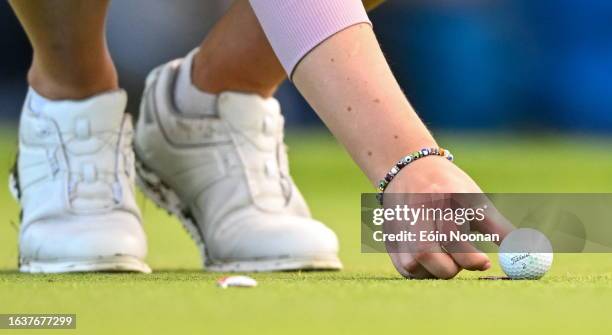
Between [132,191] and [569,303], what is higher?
[132,191]

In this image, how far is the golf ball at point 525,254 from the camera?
64.9 inches

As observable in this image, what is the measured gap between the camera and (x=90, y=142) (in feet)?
6.99

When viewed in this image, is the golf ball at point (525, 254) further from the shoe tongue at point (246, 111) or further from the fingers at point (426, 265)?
the shoe tongue at point (246, 111)

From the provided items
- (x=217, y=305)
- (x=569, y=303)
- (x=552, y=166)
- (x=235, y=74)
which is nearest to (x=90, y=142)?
(x=235, y=74)

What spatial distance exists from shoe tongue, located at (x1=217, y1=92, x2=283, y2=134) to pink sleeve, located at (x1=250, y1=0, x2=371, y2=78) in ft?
1.52

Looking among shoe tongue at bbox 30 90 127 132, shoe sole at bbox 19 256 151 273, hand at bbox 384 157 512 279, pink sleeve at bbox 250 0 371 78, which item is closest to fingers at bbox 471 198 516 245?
hand at bbox 384 157 512 279

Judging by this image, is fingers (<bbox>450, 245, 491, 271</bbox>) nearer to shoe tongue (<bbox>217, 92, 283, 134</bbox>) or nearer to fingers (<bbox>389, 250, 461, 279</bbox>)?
fingers (<bbox>389, 250, 461, 279</bbox>)

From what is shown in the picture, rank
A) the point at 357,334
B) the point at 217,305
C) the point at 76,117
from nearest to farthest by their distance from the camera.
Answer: the point at 357,334 < the point at 217,305 < the point at 76,117

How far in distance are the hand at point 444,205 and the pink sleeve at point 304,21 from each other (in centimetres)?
22

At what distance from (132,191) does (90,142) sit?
0.11 meters

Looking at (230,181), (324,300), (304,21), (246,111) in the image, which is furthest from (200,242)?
(324,300)

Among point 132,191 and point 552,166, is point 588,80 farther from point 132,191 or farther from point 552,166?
point 132,191

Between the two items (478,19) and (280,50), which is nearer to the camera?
(280,50)

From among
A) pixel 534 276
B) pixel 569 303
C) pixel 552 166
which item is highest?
pixel 552 166
